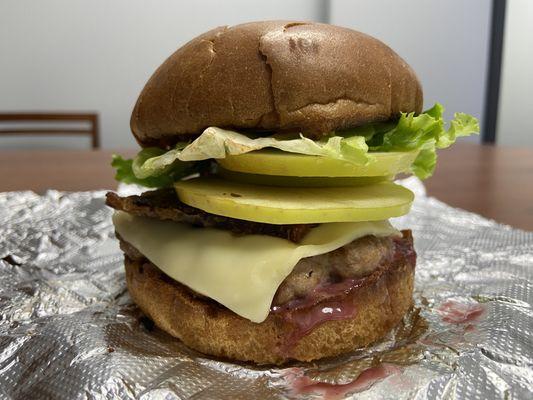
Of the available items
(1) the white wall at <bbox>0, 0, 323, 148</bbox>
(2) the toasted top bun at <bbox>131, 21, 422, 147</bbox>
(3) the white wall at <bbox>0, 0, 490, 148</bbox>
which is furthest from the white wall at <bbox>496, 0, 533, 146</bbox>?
(2) the toasted top bun at <bbox>131, 21, 422, 147</bbox>

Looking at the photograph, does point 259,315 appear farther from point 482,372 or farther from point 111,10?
point 111,10

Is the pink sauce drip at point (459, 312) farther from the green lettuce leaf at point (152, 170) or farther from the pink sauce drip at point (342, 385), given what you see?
the green lettuce leaf at point (152, 170)

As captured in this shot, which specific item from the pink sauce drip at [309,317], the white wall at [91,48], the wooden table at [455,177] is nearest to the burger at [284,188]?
the pink sauce drip at [309,317]

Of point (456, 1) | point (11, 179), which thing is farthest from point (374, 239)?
point (456, 1)

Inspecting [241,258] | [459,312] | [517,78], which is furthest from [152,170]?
[517,78]

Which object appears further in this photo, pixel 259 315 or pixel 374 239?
pixel 374 239

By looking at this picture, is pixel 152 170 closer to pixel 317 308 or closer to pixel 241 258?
pixel 241 258

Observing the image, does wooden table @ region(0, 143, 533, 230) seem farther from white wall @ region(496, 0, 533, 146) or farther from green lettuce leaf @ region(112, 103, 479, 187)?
white wall @ region(496, 0, 533, 146)
